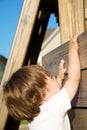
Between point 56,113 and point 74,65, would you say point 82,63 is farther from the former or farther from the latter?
point 56,113

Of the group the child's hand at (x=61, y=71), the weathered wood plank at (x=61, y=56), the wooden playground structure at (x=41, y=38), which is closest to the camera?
the weathered wood plank at (x=61, y=56)

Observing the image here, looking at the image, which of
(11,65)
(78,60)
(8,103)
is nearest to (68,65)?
(78,60)

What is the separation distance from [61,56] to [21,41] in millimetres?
686

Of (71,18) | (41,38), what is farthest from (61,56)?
(41,38)

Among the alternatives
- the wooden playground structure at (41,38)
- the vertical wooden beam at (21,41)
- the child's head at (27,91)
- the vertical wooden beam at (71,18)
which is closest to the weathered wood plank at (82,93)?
the wooden playground structure at (41,38)

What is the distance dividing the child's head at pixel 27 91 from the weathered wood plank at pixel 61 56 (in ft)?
0.75

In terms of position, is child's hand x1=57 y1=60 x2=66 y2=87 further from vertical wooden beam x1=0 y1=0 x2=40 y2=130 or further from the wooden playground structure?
vertical wooden beam x1=0 y1=0 x2=40 y2=130

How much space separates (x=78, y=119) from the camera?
2410mm

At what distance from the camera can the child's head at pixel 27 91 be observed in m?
2.29

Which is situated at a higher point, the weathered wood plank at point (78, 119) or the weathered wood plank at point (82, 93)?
the weathered wood plank at point (82, 93)

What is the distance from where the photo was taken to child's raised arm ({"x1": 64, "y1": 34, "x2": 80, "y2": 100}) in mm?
2289

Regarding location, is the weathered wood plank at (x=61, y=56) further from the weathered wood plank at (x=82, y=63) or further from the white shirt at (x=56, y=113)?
the white shirt at (x=56, y=113)

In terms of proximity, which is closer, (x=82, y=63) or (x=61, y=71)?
(x=82, y=63)

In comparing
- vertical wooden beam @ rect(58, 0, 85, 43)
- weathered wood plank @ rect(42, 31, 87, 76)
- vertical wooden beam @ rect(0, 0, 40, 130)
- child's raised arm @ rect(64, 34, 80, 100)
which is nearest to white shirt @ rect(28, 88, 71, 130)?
child's raised arm @ rect(64, 34, 80, 100)
